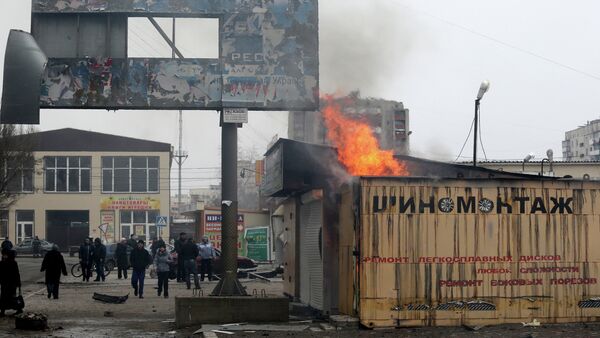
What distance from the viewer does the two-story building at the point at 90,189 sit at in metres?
65.8

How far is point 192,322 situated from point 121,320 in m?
2.24

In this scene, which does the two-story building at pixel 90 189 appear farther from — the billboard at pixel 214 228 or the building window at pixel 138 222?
the billboard at pixel 214 228

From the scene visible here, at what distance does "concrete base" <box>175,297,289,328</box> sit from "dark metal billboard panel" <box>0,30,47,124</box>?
17.7 ft

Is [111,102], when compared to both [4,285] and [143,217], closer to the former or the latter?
[4,285]

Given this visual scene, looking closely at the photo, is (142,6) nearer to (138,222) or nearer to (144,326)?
(144,326)

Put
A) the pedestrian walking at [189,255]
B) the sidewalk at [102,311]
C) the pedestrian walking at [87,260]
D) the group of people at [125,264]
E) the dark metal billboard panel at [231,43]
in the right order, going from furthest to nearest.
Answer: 1. the pedestrian walking at [87,260]
2. the pedestrian walking at [189,255]
3. the dark metal billboard panel at [231,43]
4. the group of people at [125,264]
5. the sidewalk at [102,311]

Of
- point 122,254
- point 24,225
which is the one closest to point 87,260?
point 122,254

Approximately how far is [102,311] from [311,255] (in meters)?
5.48

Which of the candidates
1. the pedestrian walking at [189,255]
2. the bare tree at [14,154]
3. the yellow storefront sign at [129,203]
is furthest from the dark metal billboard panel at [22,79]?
the yellow storefront sign at [129,203]

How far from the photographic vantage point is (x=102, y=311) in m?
20.1

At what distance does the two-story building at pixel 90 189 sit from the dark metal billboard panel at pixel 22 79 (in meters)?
47.7

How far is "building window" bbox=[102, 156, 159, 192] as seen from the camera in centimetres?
6612

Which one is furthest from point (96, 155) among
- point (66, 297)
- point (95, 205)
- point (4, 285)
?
point (4, 285)

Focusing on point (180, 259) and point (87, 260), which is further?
point (87, 260)
